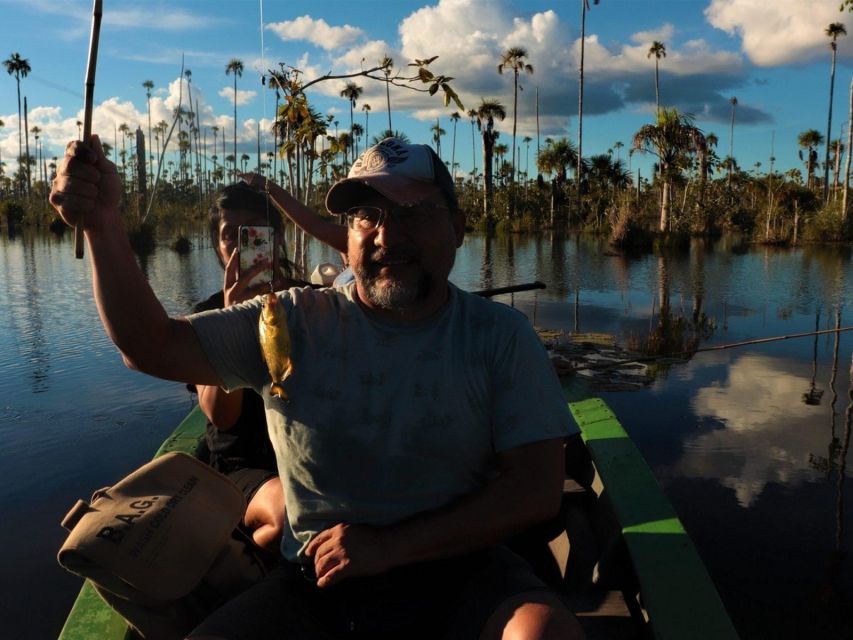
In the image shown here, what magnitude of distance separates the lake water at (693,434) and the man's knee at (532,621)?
7.70ft

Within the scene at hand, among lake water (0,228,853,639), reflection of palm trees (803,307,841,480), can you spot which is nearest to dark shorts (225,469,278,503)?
lake water (0,228,853,639)

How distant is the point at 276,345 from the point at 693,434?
18.6 feet

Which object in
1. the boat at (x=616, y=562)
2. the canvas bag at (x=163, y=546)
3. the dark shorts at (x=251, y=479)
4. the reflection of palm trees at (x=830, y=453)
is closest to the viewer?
the canvas bag at (x=163, y=546)

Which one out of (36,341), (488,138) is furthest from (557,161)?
(36,341)

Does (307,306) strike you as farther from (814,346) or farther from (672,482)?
(814,346)

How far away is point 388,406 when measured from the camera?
1.84 m

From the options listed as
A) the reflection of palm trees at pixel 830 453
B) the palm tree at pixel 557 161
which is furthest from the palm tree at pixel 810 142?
the reflection of palm trees at pixel 830 453

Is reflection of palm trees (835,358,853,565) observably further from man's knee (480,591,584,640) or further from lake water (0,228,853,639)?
man's knee (480,591,584,640)

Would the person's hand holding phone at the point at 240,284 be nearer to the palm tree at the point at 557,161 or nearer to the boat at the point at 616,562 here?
the boat at the point at 616,562

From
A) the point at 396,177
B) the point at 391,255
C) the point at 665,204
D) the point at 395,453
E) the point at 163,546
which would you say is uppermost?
the point at 665,204

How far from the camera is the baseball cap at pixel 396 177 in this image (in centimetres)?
199

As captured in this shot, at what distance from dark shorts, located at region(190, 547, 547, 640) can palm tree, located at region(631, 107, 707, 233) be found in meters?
36.2

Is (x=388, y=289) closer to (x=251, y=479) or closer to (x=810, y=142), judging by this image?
(x=251, y=479)

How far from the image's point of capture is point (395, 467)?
6.03 ft
